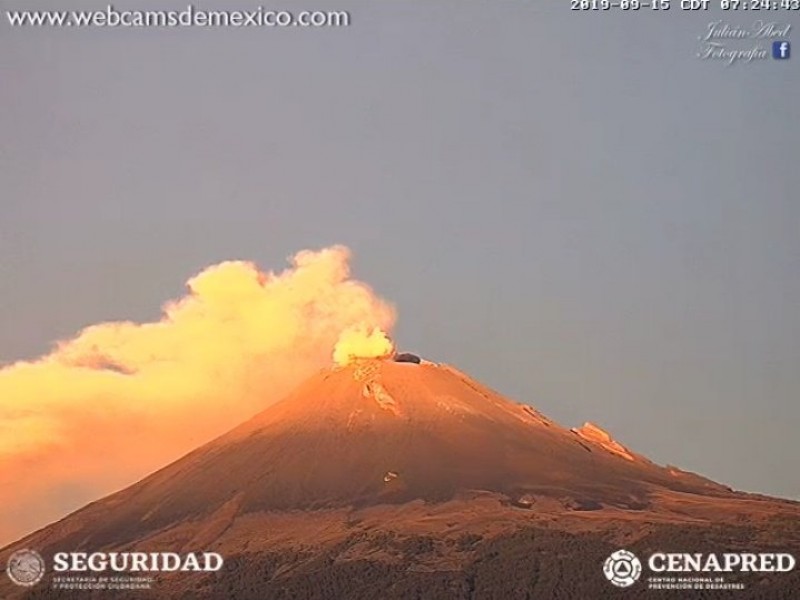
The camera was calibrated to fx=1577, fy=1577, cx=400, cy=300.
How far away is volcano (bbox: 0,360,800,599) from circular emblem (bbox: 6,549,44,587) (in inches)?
3.2

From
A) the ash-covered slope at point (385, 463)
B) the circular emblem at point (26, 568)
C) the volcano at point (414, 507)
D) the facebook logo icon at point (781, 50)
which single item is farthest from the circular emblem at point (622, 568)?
the circular emblem at point (26, 568)

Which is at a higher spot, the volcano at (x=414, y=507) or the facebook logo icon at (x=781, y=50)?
the facebook logo icon at (x=781, y=50)

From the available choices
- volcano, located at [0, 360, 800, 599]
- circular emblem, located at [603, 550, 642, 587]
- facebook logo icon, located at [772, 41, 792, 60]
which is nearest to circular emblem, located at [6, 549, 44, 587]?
volcano, located at [0, 360, 800, 599]

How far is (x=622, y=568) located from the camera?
9.08 metres

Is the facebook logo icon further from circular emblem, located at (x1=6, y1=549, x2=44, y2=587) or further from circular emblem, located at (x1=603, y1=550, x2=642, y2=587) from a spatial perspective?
circular emblem, located at (x1=6, y1=549, x2=44, y2=587)

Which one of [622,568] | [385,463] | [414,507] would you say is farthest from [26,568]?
[622,568]

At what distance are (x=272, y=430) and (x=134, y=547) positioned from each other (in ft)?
6.27

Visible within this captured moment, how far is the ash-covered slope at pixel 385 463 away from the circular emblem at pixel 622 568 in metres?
0.95

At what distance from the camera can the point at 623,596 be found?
9023mm

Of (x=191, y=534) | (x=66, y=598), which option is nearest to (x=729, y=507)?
(x=191, y=534)

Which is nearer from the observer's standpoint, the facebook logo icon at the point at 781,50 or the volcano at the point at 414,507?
the facebook logo icon at the point at 781,50

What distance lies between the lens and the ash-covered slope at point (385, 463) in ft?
34.1

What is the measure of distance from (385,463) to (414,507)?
729mm

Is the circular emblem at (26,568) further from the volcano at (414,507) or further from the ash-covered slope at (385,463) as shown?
the ash-covered slope at (385,463)
